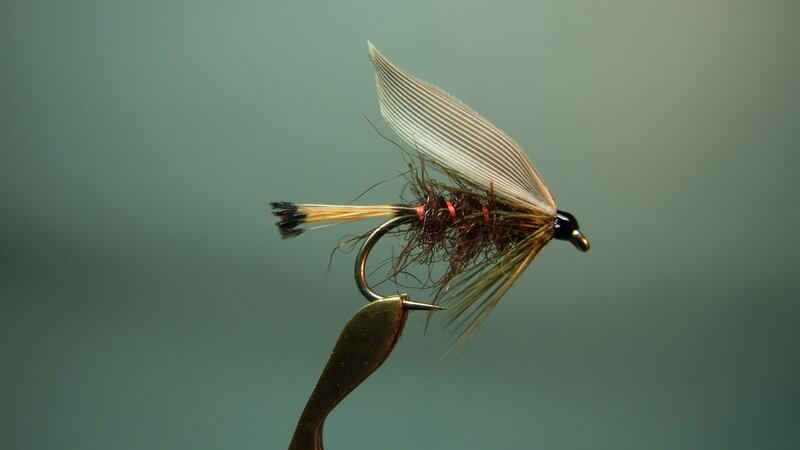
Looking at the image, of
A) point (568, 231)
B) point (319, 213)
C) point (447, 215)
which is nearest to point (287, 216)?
point (319, 213)

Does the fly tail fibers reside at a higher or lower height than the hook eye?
higher

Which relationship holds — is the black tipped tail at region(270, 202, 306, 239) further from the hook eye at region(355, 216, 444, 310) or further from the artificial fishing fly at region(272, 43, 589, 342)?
the hook eye at region(355, 216, 444, 310)

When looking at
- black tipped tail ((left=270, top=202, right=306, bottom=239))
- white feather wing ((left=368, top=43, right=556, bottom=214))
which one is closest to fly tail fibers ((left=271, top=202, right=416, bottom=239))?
black tipped tail ((left=270, top=202, right=306, bottom=239))

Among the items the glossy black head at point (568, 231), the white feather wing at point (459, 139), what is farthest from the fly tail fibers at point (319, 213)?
the glossy black head at point (568, 231)

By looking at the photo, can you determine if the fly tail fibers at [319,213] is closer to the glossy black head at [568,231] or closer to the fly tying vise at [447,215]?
the fly tying vise at [447,215]

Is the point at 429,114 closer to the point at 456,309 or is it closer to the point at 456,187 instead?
the point at 456,187

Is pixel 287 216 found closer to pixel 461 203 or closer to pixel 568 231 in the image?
pixel 461 203

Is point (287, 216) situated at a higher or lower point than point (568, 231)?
higher
